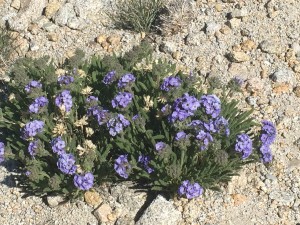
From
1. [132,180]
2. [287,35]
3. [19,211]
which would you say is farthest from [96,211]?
[287,35]

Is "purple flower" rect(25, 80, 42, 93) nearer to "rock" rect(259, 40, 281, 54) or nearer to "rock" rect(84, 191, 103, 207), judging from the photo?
"rock" rect(84, 191, 103, 207)

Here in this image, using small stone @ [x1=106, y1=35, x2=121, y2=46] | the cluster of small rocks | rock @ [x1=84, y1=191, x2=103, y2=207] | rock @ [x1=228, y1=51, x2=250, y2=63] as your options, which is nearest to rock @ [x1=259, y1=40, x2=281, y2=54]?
the cluster of small rocks

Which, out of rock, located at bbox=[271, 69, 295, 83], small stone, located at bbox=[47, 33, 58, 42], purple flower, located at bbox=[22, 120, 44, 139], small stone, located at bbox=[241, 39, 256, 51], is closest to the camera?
purple flower, located at bbox=[22, 120, 44, 139]

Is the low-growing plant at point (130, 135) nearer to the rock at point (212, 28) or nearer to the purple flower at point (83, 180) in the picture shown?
the purple flower at point (83, 180)

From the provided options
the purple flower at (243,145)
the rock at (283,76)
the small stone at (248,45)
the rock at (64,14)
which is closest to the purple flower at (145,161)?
the purple flower at (243,145)

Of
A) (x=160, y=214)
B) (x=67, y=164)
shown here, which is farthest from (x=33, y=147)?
(x=160, y=214)

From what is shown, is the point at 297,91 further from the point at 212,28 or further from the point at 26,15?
the point at 26,15
